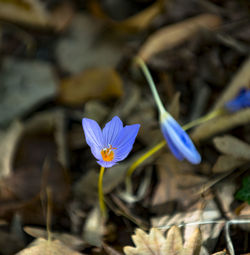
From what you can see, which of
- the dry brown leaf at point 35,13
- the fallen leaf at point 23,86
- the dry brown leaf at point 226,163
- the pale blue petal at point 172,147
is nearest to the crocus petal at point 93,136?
the pale blue petal at point 172,147

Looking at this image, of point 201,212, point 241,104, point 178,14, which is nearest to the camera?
point 201,212

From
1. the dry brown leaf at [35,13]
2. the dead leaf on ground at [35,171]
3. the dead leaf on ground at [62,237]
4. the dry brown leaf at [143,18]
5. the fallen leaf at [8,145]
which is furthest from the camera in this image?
the dry brown leaf at [35,13]

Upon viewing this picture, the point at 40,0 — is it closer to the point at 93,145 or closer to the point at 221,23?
the point at 221,23

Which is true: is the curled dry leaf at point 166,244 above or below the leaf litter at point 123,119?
below

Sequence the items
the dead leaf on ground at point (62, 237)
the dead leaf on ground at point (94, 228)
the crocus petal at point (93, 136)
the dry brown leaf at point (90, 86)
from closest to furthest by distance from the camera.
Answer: the crocus petal at point (93, 136) → the dead leaf on ground at point (62, 237) → the dead leaf on ground at point (94, 228) → the dry brown leaf at point (90, 86)

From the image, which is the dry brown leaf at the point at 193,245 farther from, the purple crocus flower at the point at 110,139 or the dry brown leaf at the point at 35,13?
the dry brown leaf at the point at 35,13

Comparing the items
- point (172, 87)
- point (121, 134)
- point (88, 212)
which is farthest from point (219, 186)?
point (172, 87)
